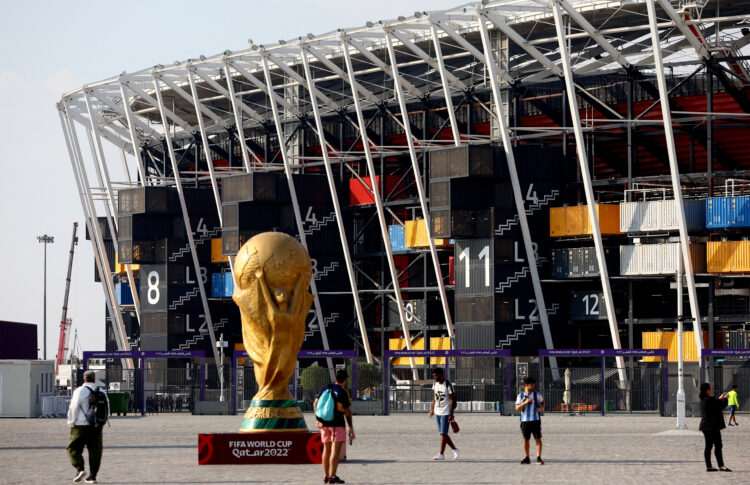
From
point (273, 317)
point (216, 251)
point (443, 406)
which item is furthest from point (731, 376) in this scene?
point (216, 251)

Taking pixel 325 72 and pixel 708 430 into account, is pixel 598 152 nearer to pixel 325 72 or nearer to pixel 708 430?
pixel 325 72

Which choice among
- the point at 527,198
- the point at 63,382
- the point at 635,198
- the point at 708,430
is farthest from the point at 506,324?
the point at 63,382

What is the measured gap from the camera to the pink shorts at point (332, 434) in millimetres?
25844

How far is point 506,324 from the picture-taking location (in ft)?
248

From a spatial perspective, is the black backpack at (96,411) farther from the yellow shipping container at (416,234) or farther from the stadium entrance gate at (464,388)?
the yellow shipping container at (416,234)

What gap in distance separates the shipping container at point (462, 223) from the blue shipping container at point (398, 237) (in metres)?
12.7

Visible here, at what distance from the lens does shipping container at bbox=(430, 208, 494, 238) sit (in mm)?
75750

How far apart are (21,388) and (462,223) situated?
24.6 meters

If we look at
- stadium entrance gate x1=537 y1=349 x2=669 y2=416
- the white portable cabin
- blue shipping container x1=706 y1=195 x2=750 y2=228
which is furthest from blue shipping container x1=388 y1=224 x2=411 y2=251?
the white portable cabin

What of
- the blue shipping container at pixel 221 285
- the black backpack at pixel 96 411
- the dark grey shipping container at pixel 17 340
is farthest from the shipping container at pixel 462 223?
the black backpack at pixel 96 411

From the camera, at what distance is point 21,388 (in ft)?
207

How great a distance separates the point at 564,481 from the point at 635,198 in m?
58.4

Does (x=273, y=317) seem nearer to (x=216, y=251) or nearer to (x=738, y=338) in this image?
(x=738, y=338)

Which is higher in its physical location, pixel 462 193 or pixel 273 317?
pixel 462 193
